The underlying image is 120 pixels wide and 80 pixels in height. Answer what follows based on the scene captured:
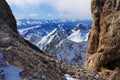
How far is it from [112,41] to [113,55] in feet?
3.67

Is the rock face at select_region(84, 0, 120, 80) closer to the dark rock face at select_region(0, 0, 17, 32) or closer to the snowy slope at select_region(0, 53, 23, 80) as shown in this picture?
the dark rock face at select_region(0, 0, 17, 32)

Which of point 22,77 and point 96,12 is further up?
point 96,12

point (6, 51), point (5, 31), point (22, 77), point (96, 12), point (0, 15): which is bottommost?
point (22, 77)

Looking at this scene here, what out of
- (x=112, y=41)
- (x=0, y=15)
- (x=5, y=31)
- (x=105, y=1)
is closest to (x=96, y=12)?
(x=105, y=1)

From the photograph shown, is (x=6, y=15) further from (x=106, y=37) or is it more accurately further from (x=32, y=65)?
(x=106, y=37)

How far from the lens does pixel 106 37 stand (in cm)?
3188

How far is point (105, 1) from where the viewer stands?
3303 centimetres

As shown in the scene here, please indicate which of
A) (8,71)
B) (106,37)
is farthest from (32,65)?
(106,37)

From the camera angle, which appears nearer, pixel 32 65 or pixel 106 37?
pixel 32 65

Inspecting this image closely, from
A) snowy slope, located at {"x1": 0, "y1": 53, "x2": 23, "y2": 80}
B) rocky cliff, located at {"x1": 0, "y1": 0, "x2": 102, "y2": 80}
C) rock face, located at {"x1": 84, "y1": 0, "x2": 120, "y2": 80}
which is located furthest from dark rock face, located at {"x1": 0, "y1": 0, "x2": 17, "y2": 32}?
rock face, located at {"x1": 84, "y1": 0, "x2": 120, "y2": 80}

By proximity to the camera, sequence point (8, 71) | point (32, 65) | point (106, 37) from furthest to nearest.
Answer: point (106, 37)
point (32, 65)
point (8, 71)

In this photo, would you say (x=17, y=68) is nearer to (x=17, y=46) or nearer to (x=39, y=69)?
(x=39, y=69)

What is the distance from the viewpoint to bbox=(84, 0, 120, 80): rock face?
3092 cm

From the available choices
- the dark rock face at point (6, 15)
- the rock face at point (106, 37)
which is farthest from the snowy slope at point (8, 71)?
the rock face at point (106, 37)
